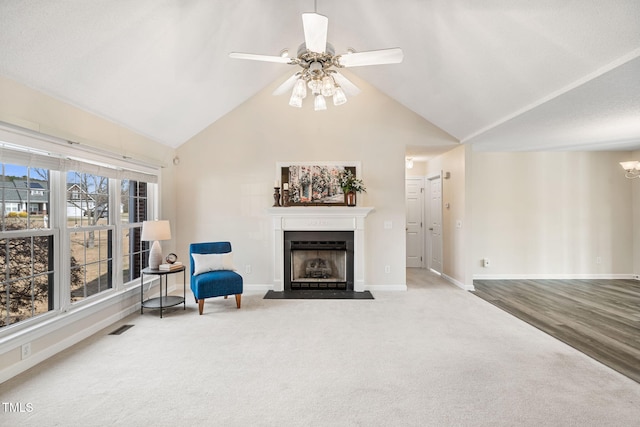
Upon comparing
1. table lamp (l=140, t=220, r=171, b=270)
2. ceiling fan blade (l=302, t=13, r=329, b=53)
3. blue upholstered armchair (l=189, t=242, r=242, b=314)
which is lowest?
blue upholstered armchair (l=189, t=242, r=242, b=314)

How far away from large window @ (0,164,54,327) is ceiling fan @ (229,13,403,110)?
7.03ft

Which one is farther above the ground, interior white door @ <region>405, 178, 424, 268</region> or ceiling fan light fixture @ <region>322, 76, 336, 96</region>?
ceiling fan light fixture @ <region>322, 76, 336, 96</region>

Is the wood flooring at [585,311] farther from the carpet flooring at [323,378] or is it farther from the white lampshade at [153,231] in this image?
the white lampshade at [153,231]

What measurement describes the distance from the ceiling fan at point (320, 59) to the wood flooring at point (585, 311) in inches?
126

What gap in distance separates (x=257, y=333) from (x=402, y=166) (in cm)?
343

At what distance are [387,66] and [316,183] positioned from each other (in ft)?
6.57

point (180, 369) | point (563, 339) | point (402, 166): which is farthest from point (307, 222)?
point (563, 339)

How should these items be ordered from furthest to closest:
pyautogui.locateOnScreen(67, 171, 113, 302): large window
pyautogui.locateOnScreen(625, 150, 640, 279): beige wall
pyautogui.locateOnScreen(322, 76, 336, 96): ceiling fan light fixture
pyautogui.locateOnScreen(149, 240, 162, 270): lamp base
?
pyautogui.locateOnScreen(625, 150, 640, 279): beige wall, pyautogui.locateOnScreen(149, 240, 162, 270): lamp base, pyautogui.locateOnScreen(67, 171, 113, 302): large window, pyautogui.locateOnScreen(322, 76, 336, 96): ceiling fan light fixture

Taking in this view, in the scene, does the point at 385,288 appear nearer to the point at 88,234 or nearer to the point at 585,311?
the point at 585,311

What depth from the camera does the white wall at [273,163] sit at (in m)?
4.98

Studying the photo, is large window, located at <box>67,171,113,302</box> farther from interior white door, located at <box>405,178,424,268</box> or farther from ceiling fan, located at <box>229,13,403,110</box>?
interior white door, located at <box>405,178,424,268</box>

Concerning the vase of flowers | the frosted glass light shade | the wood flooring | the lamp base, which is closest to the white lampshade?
the lamp base

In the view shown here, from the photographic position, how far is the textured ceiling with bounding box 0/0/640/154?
7.30ft

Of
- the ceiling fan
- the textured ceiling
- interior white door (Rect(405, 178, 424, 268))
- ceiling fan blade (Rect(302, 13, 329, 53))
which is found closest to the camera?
ceiling fan blade (Rect(302, 13, 329, 53))
